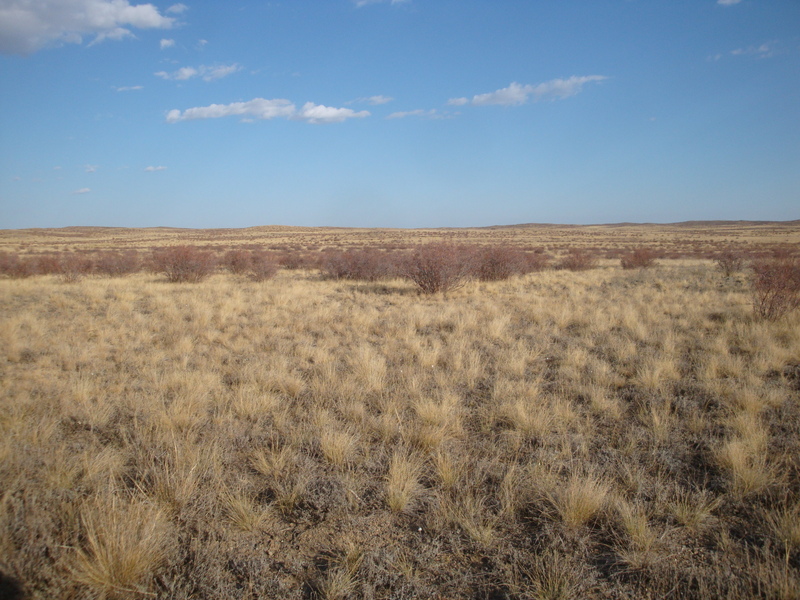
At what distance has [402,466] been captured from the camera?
11.0 feet

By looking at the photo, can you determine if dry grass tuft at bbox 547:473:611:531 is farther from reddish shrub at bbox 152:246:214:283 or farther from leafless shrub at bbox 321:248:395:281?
reddish shrub at bbox 152:246:214:283

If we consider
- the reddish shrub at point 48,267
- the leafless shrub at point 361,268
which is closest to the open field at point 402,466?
the leafless shrub at point 361,268

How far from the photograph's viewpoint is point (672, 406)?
190 inches

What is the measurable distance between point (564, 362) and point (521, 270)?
41.5 ft

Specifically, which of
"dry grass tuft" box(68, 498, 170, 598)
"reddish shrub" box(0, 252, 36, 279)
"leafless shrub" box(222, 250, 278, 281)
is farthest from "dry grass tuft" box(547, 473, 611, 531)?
"reddish shrub" box(0, 252, 36, 279)

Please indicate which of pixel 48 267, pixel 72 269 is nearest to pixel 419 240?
pixel 48 267

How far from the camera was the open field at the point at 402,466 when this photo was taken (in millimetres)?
2461

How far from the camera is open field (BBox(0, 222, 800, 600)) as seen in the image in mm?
2461

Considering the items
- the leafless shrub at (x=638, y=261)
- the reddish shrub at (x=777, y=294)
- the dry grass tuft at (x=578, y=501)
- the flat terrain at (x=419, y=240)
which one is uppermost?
the flat terrain at (x=419, y=240)

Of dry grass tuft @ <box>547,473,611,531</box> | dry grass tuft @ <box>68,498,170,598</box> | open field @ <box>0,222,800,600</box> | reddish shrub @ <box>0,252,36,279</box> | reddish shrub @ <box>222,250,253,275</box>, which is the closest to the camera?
dry grass tuft @ <box>68,498,170,598</box>

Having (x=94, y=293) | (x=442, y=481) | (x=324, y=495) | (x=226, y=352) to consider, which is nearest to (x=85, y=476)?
(x=324, y=495)

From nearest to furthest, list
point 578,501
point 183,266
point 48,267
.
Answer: point 578,501 < point 183,266 < point 48,267

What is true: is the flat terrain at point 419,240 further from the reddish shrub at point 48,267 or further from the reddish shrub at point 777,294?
the reddish shrub at point 777,294

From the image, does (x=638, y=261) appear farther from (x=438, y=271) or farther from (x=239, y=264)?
(x=239, y=264)
